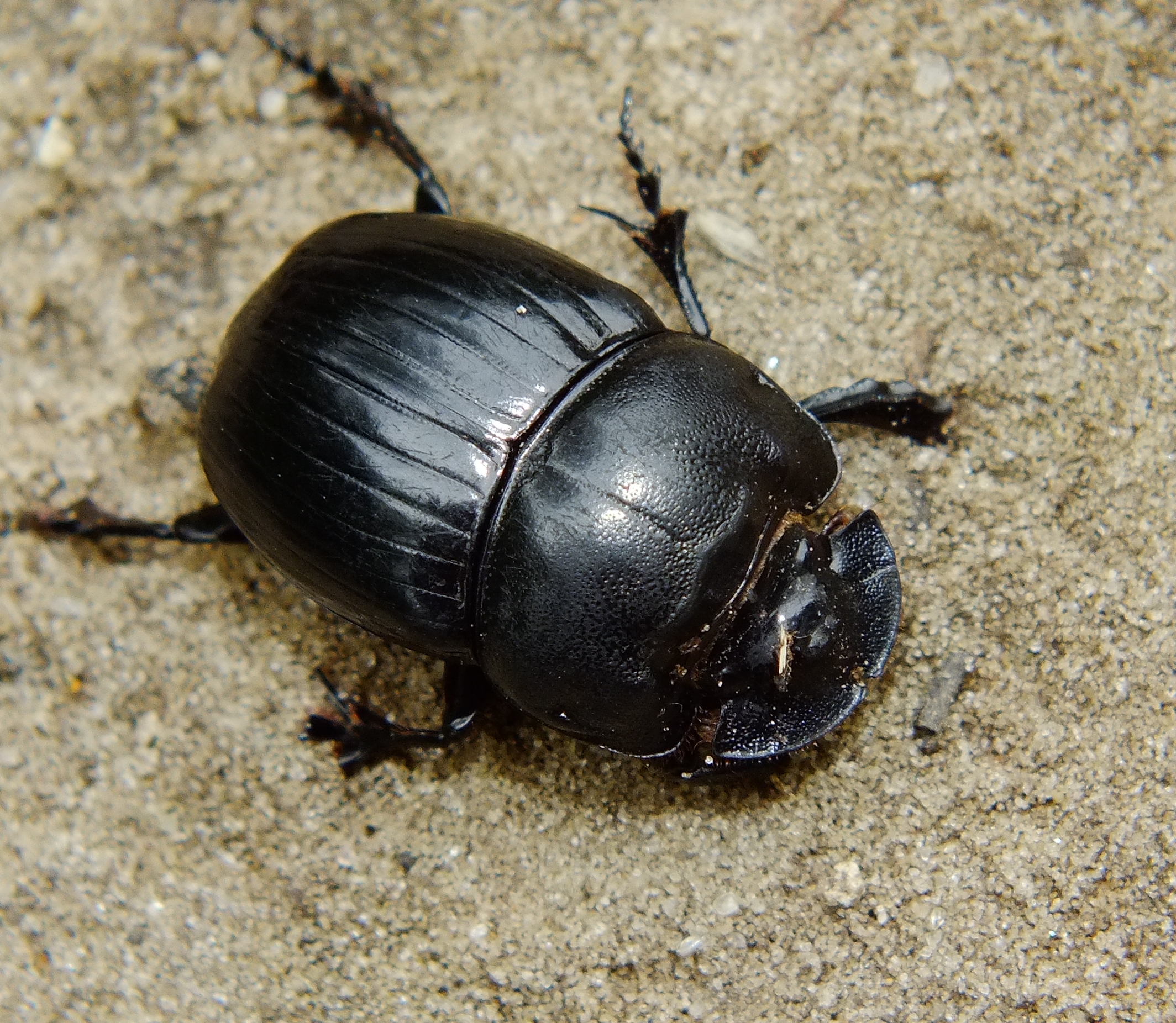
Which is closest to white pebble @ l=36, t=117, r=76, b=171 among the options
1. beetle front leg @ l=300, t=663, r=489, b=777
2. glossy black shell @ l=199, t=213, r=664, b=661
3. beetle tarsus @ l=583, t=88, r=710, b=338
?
glossy black shell @ l=199, t=213, r=664, b=661

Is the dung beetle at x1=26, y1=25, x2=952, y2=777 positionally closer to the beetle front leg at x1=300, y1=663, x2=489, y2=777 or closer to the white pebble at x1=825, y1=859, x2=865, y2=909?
the beetle front leg at x1=300, y1=663, x2=489, y2=777

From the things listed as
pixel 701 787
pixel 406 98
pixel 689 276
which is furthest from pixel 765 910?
pixel 406 98

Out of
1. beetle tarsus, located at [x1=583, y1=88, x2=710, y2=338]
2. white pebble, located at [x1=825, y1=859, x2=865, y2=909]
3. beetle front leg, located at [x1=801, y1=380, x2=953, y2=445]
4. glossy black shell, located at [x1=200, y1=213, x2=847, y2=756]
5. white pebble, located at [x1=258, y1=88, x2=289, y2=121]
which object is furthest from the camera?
white pebble, located at [x1=258, y1=88, x2=289, y2=121]

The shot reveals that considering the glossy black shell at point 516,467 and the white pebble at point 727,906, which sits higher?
the glossy black shell at point 516,467

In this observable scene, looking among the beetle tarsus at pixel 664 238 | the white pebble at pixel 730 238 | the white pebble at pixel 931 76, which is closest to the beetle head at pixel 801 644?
the beetle tarsus at pixel 664 238

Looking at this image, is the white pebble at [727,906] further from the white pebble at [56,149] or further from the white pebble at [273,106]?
the white pebble at [56,149]

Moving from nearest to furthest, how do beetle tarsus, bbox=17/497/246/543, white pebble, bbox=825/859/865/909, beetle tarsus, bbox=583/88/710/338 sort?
white pebble, bbox=825/859/865/909 → beetle tarsus, bbox=583/88/710/338 → beetle tarsus, bbox=17/497/246/543

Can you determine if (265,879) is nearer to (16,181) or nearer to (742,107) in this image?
(16,181)

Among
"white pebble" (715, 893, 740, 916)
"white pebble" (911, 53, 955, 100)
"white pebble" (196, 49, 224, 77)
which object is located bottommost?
"white pebble" (715, 893, 740, 916)
